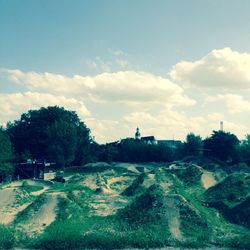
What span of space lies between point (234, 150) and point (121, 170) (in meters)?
22.0

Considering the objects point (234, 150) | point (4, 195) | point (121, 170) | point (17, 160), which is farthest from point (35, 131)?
point (4, 195)

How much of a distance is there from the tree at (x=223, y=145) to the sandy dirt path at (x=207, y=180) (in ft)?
91.6

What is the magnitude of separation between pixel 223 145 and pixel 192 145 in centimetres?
1247

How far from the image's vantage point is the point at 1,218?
2645 cm

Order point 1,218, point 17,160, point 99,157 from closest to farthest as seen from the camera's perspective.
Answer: point 1,218, point 17,160, point 99,157

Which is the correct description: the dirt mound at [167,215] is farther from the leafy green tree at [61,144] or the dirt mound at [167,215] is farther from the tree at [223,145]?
the tree at [223,145]

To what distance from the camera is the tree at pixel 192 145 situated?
83.3 metres

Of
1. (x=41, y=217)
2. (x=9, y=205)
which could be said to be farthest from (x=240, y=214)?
(x=9, y=205)

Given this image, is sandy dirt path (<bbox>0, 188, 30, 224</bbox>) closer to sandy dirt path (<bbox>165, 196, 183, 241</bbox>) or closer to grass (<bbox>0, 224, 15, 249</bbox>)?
grass (<bbox>0, 224, 15, 249</bbox>)

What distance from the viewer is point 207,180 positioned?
43.8 metres

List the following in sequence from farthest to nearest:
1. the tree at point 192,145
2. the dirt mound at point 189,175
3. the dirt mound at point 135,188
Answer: the tree at point 192,145 < the dirt mound at point 189,175 < the dirt mound at point 135,188

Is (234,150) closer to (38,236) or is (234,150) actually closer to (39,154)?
(39,154)

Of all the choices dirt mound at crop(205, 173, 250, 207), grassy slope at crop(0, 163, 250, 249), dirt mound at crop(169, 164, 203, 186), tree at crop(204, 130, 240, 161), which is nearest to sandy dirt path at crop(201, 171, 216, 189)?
dirt mound at crop(169, 164, 203, 186)

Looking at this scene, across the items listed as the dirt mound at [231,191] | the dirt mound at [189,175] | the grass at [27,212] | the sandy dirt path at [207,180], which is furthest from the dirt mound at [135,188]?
the grass at [27,212]
